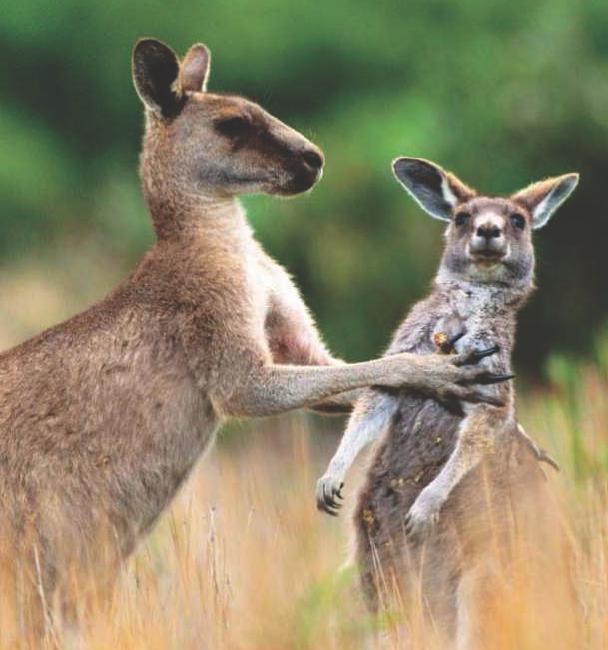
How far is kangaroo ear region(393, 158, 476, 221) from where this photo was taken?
7.39 metres

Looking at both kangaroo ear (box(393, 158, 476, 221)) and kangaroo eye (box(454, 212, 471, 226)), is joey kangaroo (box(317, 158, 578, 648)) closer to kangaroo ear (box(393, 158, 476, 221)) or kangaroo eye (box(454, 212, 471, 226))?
kangaroo eye (box(454, 212, 471, 226))

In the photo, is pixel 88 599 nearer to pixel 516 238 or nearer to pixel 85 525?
pixel 85 525

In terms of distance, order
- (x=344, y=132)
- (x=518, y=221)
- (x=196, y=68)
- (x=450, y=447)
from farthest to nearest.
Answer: (x=344, y=132) → (x=196, y=68) → (x=518, y=221) → (x=450, y=447)

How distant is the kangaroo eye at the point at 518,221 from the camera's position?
7.14m

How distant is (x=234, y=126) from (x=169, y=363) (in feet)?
3.02

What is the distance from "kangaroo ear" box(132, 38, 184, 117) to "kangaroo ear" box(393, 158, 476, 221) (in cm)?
84

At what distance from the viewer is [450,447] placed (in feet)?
22.5

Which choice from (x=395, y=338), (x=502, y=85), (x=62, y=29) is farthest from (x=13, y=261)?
(x=395, y=338)

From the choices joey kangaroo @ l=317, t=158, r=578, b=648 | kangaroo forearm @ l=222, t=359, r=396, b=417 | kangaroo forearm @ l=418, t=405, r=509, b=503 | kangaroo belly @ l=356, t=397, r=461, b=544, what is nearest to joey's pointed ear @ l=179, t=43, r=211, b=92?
joey kangaroo @ l=317, t=158, r=578, b=648

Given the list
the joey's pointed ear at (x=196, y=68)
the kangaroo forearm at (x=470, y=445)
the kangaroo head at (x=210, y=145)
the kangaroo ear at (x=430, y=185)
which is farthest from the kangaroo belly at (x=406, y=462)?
the joey's pointed ear at (x=196, y=68)

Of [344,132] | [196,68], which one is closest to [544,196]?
[196,68]

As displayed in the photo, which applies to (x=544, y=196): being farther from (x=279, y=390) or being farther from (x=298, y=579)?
(x=298, y=579)

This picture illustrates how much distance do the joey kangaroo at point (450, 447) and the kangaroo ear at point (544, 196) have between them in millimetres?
48

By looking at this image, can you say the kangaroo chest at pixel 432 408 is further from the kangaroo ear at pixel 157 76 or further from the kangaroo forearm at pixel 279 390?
the kangaroo ear at pixel 157 76
